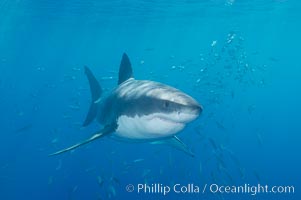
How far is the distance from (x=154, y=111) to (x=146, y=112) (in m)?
0.19

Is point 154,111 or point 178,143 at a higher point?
point 154,111

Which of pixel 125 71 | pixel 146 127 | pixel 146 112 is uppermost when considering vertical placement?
pixel 146 112

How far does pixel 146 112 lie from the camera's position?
185 inches

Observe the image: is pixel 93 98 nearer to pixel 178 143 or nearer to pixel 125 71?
pixel 125 71

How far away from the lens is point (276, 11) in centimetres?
2966

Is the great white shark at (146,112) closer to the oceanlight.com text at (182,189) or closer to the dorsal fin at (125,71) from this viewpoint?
the dorsal fin at (125,71)

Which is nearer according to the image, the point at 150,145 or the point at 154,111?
the point at 154,111

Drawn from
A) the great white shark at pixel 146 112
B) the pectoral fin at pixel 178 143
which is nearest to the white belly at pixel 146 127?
the great white shark at pixel 146 112

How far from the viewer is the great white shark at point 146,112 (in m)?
4.21

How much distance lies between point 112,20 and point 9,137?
1457cm

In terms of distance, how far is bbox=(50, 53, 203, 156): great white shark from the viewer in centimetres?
421

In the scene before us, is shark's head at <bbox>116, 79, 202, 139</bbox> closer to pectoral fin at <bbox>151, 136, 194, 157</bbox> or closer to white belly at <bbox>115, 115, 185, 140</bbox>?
white belly at <bbox>115, 115, 185, 140</bbox>

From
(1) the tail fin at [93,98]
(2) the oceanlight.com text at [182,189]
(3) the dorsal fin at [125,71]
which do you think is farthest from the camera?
(2) the oceanlight.com text at [182,189]

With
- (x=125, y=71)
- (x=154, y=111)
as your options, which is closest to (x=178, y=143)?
(x=125, y=71)
